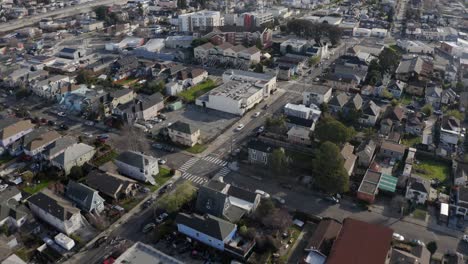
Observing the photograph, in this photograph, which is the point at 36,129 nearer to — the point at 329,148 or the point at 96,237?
the point at 96,237

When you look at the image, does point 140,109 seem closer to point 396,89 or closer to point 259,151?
point 259,151

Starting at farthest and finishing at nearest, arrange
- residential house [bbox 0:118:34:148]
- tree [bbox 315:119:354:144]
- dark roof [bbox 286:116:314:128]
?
dark roof [bbox 286:116:314:128] < residential house [bbox 0:118:34:148] < tree [bbox 315:119:354:144]

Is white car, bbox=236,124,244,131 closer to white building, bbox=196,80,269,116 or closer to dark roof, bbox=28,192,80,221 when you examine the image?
white building, bbox=196,80,269,116

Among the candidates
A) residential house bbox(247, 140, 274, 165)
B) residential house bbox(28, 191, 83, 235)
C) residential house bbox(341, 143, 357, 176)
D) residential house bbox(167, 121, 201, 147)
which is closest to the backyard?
residential house bbox(341, 143, 357, 176)

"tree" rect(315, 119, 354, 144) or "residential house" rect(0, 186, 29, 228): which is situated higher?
"tree" rect(315, 119, 354, 144)

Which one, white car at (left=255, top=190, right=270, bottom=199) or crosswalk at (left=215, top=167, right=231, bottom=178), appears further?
crosswalk at (left=215, top=167, right=231, bottom=178)

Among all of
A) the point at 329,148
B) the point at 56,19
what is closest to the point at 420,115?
the point at 329,148

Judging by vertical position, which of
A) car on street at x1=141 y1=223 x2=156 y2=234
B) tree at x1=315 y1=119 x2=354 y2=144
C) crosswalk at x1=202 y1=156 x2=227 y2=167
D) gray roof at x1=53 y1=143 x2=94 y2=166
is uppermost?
tree at x1=315 y1=119 x2=354 y2=144

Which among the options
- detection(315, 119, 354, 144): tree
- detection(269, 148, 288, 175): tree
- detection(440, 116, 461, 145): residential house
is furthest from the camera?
detection(440, 116, 461, 145): residential house
